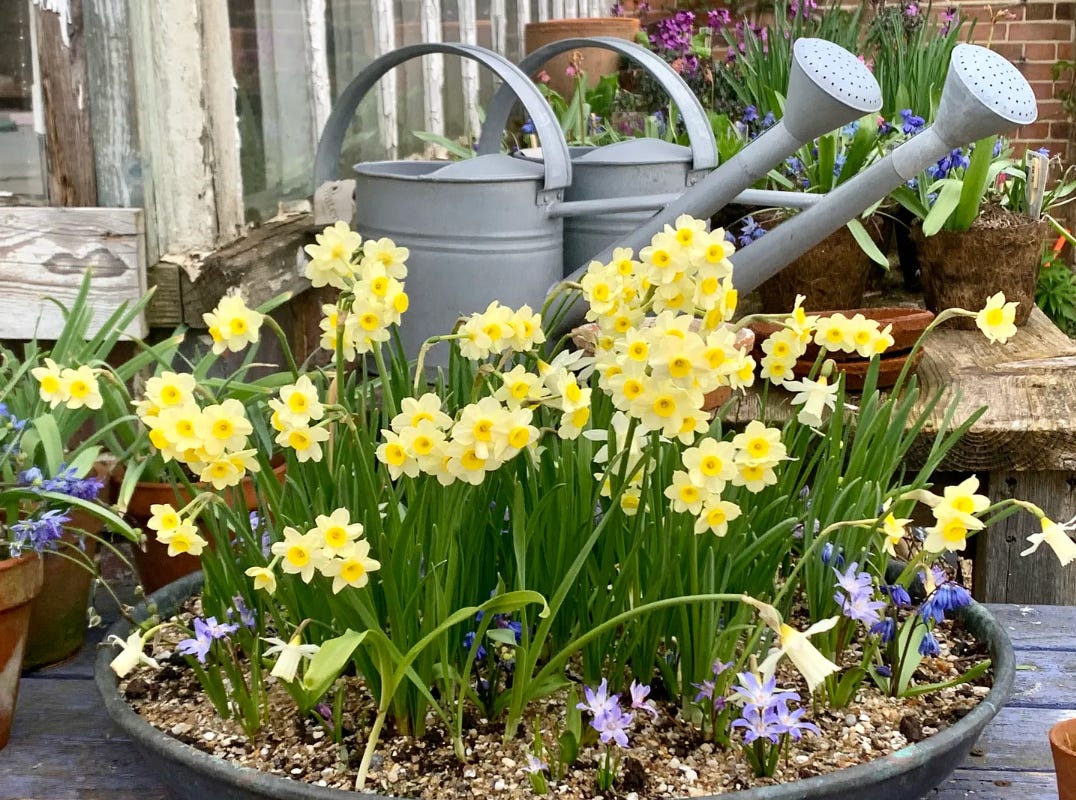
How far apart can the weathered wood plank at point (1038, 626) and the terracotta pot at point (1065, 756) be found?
341mm

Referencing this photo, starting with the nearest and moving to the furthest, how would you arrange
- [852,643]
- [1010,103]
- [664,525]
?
[664,525], [852,643], [1010,103]

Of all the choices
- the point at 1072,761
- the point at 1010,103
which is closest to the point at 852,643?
the point at 1072,761

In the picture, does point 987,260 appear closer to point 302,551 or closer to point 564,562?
point 564,562

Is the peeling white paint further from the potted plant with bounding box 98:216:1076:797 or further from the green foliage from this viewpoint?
the green foliage

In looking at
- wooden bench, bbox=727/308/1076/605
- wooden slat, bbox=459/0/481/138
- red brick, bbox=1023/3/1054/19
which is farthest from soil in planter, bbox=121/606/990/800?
red brick, bbox=1023/3/1054/19

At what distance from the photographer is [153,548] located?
1.33 m

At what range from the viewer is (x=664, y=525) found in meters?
0.97

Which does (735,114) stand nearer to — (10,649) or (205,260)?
(205,260)

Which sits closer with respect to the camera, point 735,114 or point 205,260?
point 205,260

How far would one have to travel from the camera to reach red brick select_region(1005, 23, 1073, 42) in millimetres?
4840

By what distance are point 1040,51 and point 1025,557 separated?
385 centimetres

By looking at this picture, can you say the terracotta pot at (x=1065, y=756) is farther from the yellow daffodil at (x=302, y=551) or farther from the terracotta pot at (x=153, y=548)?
the terracotta pot at (x=153, y=548)

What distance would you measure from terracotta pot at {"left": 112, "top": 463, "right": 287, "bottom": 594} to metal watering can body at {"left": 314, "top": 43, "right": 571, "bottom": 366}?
0.51 meters

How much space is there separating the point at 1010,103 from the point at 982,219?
34.5 inches
